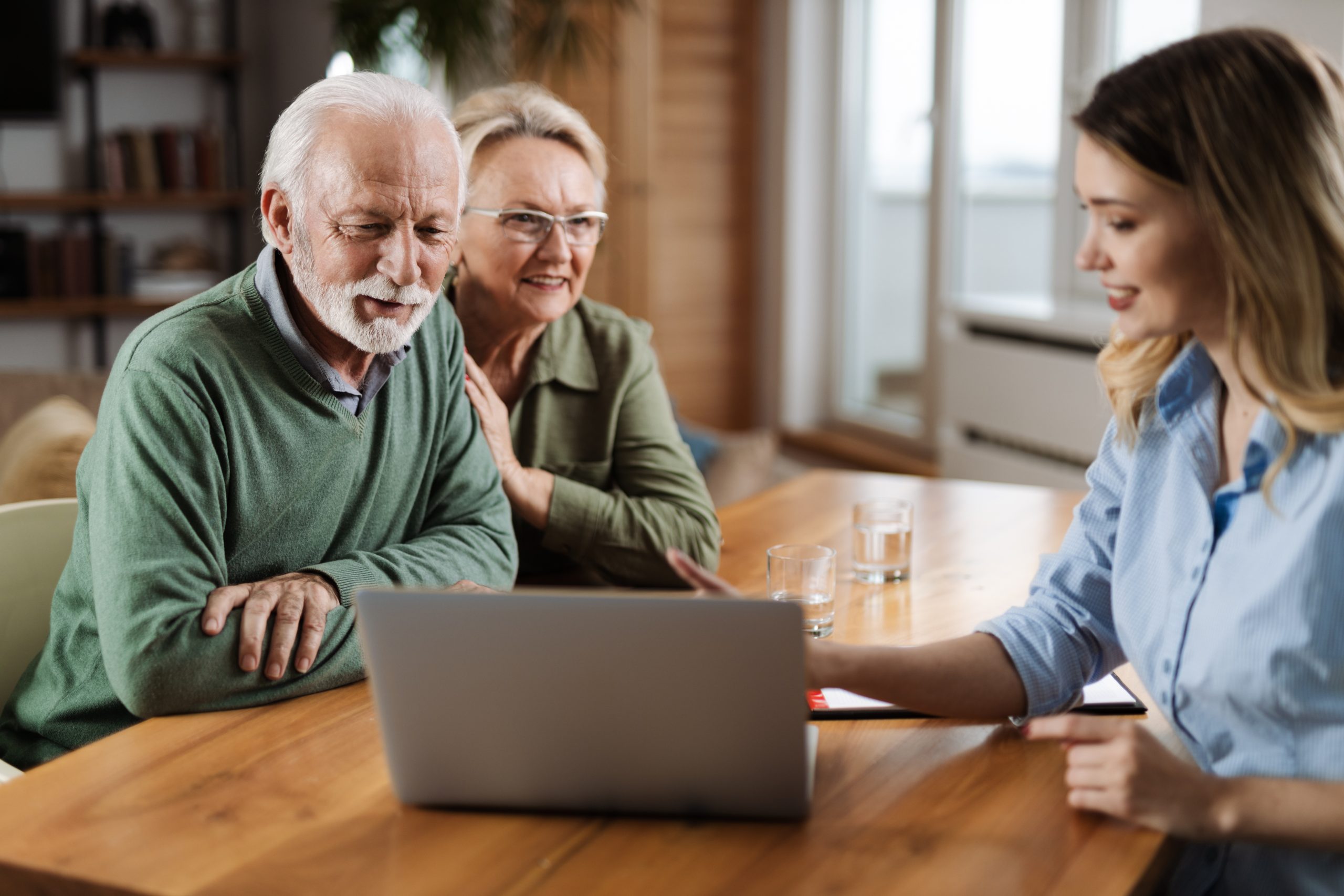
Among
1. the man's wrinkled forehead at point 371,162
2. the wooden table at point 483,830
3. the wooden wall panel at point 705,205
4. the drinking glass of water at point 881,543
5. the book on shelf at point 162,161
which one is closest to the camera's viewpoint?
the wooden table at point 483,830

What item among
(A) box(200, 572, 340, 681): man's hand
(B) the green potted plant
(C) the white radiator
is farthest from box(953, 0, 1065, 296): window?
(A) box(200, 572, 340, 681): man's hand

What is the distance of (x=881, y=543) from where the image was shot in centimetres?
175

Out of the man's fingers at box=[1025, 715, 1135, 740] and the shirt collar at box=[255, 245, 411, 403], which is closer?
the man's fingers at box=[1025, 715, 1135, 740]

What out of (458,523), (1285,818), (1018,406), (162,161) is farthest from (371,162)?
(162,161)

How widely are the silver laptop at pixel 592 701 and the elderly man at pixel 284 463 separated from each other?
0.31 meters

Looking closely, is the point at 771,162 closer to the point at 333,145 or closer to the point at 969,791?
the point at 333,145

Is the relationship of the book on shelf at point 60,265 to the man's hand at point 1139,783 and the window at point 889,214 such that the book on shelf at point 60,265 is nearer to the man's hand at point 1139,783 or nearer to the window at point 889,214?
the window at point 889,214

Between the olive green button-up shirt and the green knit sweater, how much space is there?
0.67 feet

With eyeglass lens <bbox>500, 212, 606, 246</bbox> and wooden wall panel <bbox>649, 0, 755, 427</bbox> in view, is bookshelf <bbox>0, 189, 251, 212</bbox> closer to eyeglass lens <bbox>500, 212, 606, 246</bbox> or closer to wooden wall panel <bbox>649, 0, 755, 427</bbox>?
wooden wall panel <bbox>649, 0, 755, 427</bbox>

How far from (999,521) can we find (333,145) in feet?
3.75

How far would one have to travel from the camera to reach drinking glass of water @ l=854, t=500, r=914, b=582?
1746 millimetres

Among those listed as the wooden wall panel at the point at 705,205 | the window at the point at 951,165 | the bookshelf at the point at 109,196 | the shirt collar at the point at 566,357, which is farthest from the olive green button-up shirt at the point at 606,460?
the bookshelf at the point at 109,196

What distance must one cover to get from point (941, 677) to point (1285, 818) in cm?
32

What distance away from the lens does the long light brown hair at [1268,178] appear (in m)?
1.05
